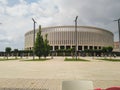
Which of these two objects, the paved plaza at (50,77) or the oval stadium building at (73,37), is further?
the oval stadium building at (73,37)

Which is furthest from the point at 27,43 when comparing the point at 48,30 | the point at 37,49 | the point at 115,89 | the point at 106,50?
the point at 115,89

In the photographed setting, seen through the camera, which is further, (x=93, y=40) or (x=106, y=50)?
(x=93, y=40)

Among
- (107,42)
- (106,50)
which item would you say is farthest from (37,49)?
(107,42)

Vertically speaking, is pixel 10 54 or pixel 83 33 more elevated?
pixel 83 33

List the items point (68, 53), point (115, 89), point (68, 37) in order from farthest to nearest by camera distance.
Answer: point (68, 37) → point (68, 53) → point (115, 89)

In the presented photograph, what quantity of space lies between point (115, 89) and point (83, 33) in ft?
435

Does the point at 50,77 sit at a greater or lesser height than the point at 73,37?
lesser

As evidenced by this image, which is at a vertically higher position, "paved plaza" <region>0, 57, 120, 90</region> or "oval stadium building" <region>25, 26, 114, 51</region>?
"oval stadium building" <region>25, 26, 114, 51</region>

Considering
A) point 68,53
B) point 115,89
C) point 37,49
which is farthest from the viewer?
point 68,53

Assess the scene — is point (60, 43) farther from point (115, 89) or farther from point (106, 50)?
point (115, 89)

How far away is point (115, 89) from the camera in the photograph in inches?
159

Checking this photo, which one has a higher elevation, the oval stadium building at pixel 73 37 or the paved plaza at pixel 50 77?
the oval stadium building at pixel 73 37

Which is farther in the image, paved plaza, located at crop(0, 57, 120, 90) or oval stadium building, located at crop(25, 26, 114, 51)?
oval stadium building, located at crop(25, 26, 114, 51)

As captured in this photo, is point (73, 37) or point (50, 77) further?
point (73, 37)
